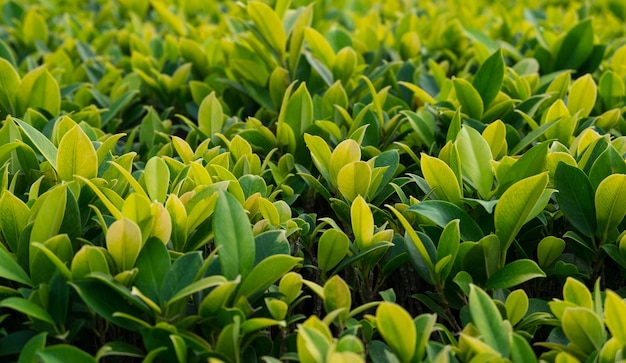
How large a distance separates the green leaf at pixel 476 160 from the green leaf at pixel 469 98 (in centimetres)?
50

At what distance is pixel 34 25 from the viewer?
4.24 m

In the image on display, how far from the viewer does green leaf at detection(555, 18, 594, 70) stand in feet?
11.4

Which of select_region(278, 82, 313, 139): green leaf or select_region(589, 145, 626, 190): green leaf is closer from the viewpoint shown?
select_region(589, 145, 626, 190): green leaf

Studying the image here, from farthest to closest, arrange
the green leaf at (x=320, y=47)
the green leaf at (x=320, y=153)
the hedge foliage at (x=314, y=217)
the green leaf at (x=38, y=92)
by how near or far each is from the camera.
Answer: the green leaf at (x=320, y=47)
the green leaf at (x=38, y=92)
the green leaf at (x=320, y=153)
the hedge foliage at (x=314, y=217)

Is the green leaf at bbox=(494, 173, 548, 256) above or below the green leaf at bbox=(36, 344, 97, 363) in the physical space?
above

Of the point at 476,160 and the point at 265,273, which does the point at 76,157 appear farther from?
the point at 476,160

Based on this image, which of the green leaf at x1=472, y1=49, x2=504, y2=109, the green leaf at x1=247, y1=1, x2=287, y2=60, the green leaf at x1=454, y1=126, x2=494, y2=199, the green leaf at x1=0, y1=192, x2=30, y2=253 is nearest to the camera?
the green leaf at x1=0, y1=192, x2=30, y2=253

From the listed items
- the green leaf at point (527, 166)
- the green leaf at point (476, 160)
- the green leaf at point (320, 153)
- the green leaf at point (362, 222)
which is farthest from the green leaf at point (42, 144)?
the green leaf at point (527, 166)

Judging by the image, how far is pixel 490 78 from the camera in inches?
112

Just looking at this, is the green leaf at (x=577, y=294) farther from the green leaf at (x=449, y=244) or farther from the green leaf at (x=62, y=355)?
the green leaf at (x=62, y=355)

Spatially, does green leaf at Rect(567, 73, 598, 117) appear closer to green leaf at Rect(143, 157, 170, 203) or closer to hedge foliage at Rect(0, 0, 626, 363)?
hedge foliage at Rect(0, 0, 626, 363)

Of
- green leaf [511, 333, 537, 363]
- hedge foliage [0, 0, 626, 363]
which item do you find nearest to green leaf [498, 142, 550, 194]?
hedge foliage [0, 0, 626, 363]

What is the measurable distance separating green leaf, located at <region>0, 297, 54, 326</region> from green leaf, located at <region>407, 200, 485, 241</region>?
36.2 inches

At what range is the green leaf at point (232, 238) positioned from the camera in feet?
6.06
